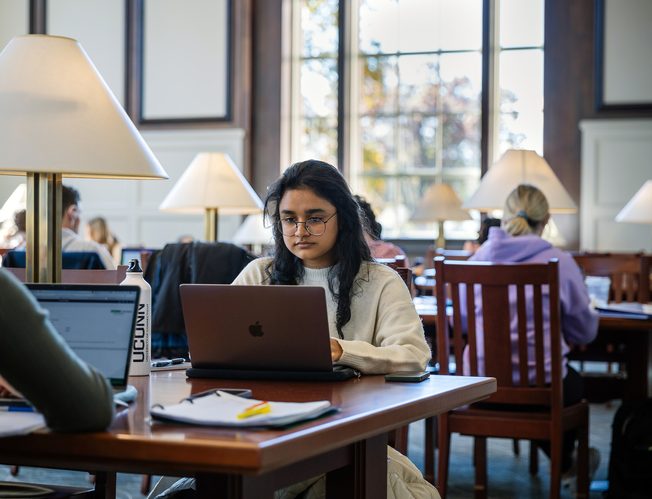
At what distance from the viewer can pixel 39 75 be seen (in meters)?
1.91

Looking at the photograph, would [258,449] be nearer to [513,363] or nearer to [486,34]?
[513,363]

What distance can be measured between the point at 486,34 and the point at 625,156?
1.57m

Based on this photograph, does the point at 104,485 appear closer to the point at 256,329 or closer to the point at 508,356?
the point at 256,329

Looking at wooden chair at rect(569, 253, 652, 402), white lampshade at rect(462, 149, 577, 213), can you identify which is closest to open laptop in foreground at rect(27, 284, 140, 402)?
wooden chair at rect(569, 253, 652, 402)

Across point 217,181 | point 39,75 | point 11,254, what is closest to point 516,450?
point 217,181

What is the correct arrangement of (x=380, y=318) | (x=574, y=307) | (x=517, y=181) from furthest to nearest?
(x=517, y=181)
(x=574, y=307)
(x=380, y=318)

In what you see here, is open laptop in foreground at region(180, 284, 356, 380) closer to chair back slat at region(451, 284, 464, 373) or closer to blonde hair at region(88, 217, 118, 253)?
chair back slat at region(451, 284, 464, 373)

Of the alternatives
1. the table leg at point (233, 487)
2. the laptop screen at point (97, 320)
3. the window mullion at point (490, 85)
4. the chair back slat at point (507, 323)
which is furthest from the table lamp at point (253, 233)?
the table leg at point (233, 487)

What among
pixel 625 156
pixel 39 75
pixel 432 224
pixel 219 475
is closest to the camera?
pixel 219 475

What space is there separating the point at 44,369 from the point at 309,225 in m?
1.13

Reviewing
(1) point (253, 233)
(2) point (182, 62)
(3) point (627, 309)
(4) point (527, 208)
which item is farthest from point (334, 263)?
(2) point (182, 62)

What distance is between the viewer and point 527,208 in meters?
3.79

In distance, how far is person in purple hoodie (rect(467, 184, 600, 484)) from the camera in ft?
10.8

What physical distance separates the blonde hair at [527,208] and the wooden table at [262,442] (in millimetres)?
1944
